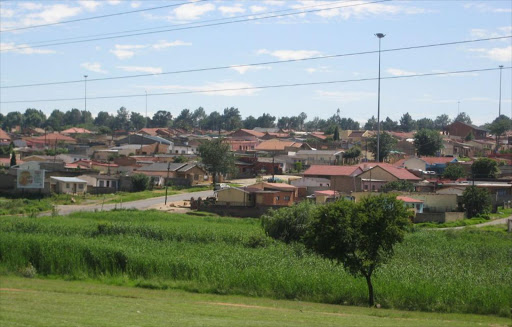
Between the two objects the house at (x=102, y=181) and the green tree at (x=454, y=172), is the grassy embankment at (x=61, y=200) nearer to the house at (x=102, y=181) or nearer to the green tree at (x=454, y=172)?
the house at (x=102, y=181)

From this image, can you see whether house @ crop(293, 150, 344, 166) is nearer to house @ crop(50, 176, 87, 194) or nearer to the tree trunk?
house @ crop(50, 176, 87, 194)

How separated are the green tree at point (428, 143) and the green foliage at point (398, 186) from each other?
119 ft

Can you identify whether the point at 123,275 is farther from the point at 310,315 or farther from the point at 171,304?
the point at 310,315

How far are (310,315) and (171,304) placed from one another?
5134mm

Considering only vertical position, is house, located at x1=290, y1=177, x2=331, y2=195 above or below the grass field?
above

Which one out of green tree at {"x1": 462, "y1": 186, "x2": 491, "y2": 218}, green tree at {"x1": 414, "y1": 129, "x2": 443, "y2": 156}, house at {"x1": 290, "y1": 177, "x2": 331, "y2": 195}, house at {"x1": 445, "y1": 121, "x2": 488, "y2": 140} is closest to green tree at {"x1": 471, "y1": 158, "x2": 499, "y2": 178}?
house at {"x1": 290, "y1": 177, "x2": 331, "y2": 195}

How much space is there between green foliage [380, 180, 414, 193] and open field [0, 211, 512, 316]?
16.9 m

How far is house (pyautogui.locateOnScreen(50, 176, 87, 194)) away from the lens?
66.5 m

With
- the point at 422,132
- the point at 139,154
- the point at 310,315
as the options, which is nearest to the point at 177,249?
the point at 310,315

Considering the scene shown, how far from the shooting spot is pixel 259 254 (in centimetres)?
3450

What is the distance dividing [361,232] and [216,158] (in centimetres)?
5080

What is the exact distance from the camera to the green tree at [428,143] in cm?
9875

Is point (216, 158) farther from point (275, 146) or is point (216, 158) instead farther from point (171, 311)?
point (171, 311)

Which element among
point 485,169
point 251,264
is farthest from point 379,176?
point 251,264
